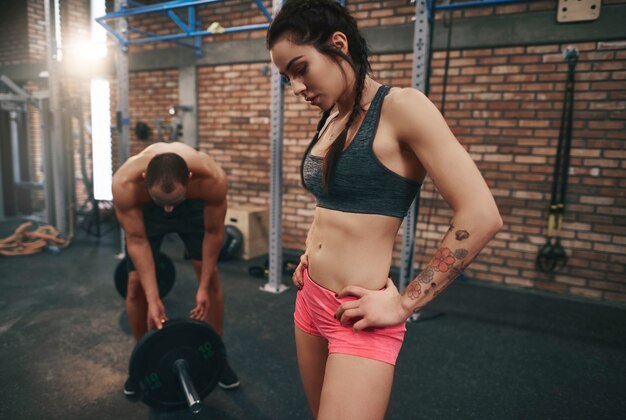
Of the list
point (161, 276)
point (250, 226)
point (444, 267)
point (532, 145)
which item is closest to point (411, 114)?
point (444, 267)

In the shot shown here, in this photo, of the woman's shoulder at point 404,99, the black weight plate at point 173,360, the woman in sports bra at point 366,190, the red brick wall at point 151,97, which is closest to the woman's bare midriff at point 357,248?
the woman in sports bra at point 366,190

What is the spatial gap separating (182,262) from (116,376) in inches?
83.7

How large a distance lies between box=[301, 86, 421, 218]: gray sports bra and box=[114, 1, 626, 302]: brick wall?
306 cm

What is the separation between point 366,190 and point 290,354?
183 centimetres

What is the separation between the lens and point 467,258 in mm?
775

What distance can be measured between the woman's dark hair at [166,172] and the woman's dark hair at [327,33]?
1003mm

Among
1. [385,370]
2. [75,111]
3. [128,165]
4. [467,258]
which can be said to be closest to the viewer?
[467,258]

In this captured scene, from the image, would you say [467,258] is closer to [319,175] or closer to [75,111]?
[319,175]

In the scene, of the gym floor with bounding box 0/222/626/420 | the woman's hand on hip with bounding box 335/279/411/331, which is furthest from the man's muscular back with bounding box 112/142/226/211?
the woman's hand on hip with bounding box 335/279/411/331

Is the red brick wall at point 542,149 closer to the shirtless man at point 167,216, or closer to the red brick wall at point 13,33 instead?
the shirtless man at point 167,216

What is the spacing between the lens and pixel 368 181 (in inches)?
33.9

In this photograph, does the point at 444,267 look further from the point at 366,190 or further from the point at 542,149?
the point at 542,149

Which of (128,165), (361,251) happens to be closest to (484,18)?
(128,165)

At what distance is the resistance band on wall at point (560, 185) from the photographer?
3.27 m
